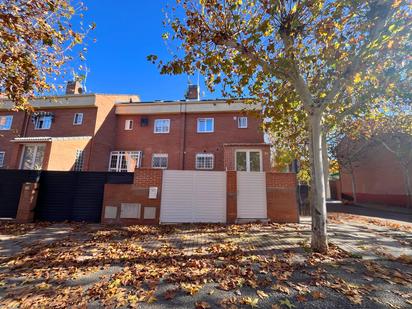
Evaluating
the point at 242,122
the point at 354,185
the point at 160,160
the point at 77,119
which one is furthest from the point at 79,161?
the point at 354,185

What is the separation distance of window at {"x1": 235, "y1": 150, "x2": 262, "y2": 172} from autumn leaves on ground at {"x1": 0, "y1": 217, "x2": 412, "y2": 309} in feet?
33.3

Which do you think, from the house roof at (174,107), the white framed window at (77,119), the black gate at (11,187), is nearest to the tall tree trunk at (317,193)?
the black gate at (11,187)

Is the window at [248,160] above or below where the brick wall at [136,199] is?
above

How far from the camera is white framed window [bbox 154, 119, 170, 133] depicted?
815 inches

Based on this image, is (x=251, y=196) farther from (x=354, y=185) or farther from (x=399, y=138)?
(x=354, y=185)

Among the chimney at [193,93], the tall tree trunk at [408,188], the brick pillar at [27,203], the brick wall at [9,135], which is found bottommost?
the brick pillar at [27,203]

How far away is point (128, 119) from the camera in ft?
70.7

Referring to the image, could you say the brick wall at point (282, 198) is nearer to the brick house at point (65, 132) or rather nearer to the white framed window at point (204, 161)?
the white framed window at point (204, 161)

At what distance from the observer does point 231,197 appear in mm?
10094

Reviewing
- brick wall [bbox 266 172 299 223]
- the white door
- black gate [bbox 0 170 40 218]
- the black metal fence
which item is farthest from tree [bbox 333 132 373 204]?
black gate [bbox 0 170 40 218]

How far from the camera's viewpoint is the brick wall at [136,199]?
9.88 metres

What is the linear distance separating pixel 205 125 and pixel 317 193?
1473 cm

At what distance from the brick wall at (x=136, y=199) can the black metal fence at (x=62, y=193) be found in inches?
13.2

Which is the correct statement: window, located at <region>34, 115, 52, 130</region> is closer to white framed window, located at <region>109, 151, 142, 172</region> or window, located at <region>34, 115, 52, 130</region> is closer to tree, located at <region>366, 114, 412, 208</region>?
white framed window, located at <region>109, 151, 142, 172</region>
